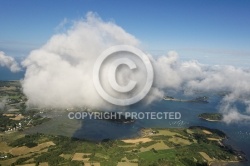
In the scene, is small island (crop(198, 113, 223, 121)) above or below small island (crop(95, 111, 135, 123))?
below

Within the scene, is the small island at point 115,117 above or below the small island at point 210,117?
above

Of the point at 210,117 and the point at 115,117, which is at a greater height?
the point at 115,117

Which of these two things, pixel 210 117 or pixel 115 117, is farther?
→ pixel 210 117

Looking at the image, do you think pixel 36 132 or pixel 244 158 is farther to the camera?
pixel 36 132

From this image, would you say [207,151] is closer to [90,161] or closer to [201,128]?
[201,128]

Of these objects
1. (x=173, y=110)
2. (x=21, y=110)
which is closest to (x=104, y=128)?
(x=21, y=110)

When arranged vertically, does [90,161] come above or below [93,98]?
below

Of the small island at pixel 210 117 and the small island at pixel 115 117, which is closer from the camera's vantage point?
the small island at pixel 115 117

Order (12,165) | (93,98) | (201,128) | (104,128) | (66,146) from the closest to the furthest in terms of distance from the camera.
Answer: (12,165), (66,146), (104,128), (201,128), (93,98)

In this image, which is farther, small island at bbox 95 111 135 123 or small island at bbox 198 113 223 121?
small island at bbox 198 113 223 121

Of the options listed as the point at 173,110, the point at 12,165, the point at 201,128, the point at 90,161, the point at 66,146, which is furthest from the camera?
the point at 173,110
